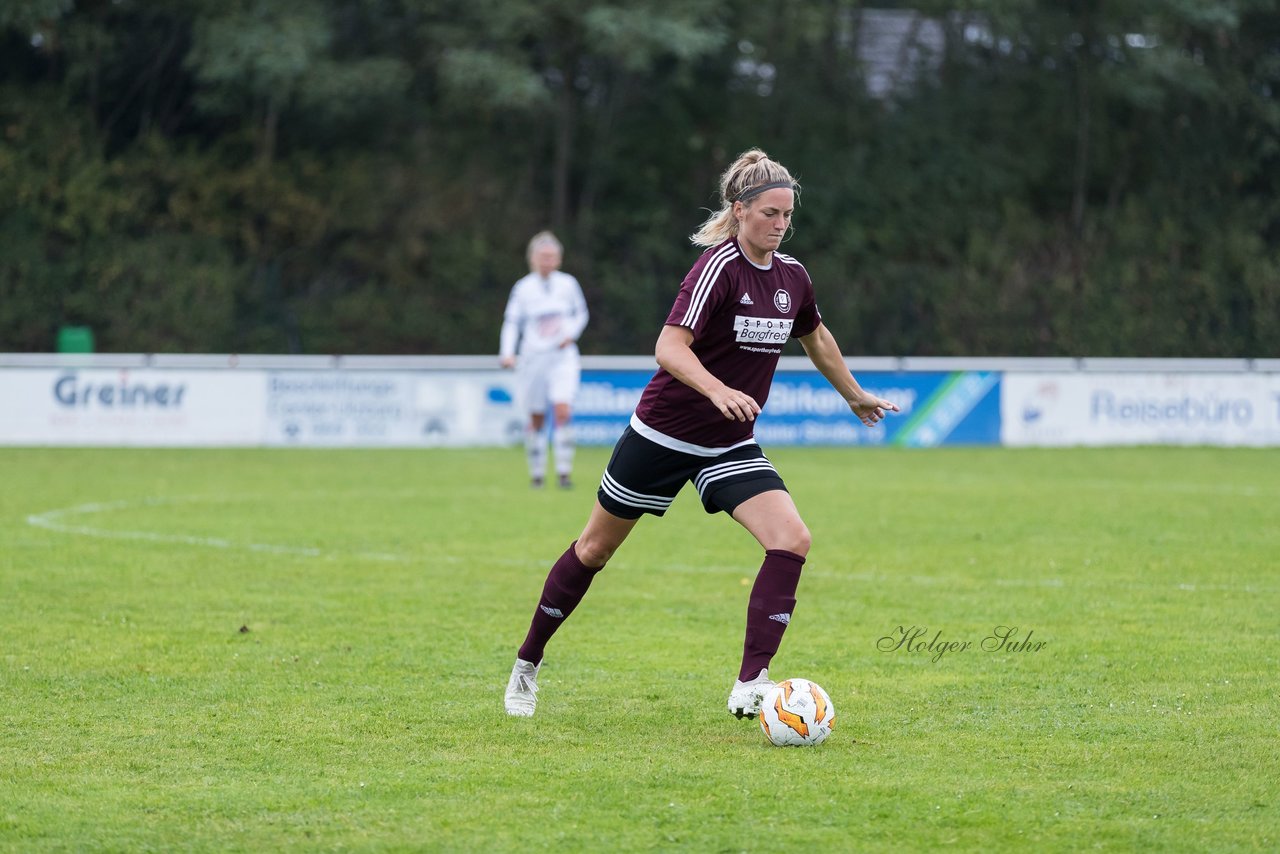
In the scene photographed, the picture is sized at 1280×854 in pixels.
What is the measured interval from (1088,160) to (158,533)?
27.7 meters

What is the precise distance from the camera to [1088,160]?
118ft

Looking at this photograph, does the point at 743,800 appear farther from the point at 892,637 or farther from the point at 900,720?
the point at 892,637

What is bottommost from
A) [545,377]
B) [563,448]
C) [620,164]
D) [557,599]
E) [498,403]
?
[620,164]

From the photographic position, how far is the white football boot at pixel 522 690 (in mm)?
6277

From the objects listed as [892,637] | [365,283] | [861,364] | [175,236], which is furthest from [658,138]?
[892,637]

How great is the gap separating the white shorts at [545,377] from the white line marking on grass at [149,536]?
13.1 ft

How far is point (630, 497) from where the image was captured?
6.23 m

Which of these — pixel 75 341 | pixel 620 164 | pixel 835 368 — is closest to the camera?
pixel 835 368

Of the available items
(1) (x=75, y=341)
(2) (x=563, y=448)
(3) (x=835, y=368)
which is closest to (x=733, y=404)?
(3) (x=835, y=368)

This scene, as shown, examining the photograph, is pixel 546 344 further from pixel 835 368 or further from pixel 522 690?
pixel 522 690

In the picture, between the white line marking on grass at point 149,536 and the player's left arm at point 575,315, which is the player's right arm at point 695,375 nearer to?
the white line marking on grass at point 149,536

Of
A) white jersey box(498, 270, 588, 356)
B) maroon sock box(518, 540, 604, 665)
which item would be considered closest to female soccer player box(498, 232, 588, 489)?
white jersey box(498, 270, 588, 356)

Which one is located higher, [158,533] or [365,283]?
[158,533]

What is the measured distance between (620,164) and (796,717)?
3114 cm
